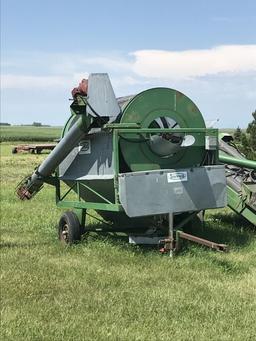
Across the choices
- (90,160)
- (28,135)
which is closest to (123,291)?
(90,160)

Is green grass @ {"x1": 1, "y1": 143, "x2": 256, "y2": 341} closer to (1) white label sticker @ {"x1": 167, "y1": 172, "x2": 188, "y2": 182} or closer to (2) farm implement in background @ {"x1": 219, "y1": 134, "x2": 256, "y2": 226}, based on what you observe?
(2) farm implement in background @ {"x1": 219, "y1": 134, "x2": 256, "y2": 226}

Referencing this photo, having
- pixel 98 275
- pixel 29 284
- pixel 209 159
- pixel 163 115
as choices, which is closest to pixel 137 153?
pixel 163 115

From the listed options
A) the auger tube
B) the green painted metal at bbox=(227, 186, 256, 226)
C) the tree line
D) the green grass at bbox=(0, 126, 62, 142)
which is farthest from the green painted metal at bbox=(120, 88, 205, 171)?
the green grass at bbox=(0, 126, 62, 142)

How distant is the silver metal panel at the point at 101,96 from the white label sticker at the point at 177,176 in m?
1.06

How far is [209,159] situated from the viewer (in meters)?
8.05

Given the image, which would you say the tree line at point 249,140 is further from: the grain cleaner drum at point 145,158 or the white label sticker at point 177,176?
the white label sticker at point 177,176

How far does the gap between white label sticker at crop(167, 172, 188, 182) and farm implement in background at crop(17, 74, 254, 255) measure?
13 mm

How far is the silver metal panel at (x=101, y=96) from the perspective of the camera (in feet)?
24.1

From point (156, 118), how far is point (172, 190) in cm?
100

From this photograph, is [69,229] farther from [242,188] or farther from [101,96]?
[242,188]

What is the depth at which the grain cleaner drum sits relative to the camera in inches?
284

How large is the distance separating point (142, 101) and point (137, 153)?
2.25 feet

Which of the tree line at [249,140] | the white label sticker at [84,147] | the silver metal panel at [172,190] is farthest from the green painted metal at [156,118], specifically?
the tree line at [249,140]

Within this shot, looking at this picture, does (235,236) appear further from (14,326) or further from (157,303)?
(14,326)
